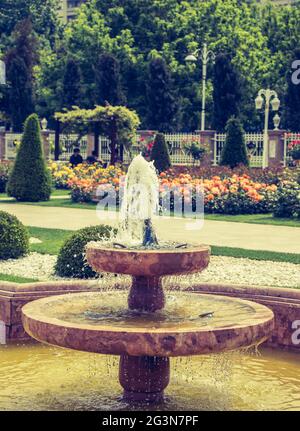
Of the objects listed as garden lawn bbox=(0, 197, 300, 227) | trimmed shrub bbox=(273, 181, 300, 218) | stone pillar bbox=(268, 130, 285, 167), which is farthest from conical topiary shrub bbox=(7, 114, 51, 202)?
stone pillar bbox=(268, 130, 285, 167)

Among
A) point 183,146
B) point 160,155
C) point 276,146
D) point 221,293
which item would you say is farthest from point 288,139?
point 221,293

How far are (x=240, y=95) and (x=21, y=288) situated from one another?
34894 millimetres

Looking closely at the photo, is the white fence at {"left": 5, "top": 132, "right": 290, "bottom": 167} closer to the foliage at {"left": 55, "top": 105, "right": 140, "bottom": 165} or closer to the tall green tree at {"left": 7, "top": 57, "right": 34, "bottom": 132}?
the foliage at {"left": 55, "top": 105, "right": 140, "bottom": 165}

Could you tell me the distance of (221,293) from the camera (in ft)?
30.6

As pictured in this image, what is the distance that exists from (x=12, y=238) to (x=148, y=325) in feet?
21.2

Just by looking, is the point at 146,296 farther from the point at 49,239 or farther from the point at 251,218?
the point at 251,218

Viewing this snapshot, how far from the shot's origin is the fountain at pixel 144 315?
629cm

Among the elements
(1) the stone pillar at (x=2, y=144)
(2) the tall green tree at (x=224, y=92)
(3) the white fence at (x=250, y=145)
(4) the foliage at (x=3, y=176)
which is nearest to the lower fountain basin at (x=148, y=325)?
(4) the foliage at (x=3, y=176)

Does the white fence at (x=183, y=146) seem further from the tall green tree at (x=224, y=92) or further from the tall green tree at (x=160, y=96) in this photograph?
the tall green tree at (x=160, y=96)

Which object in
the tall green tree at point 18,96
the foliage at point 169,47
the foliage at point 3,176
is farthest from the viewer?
the tall green tree at point 18,96

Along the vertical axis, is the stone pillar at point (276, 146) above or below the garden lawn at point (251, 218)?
above

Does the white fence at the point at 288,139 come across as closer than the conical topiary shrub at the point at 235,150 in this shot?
No

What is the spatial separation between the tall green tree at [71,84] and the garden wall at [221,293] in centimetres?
3709

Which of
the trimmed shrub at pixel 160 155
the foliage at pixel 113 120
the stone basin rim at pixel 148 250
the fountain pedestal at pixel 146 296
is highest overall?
the foliage at pixel 113 120
